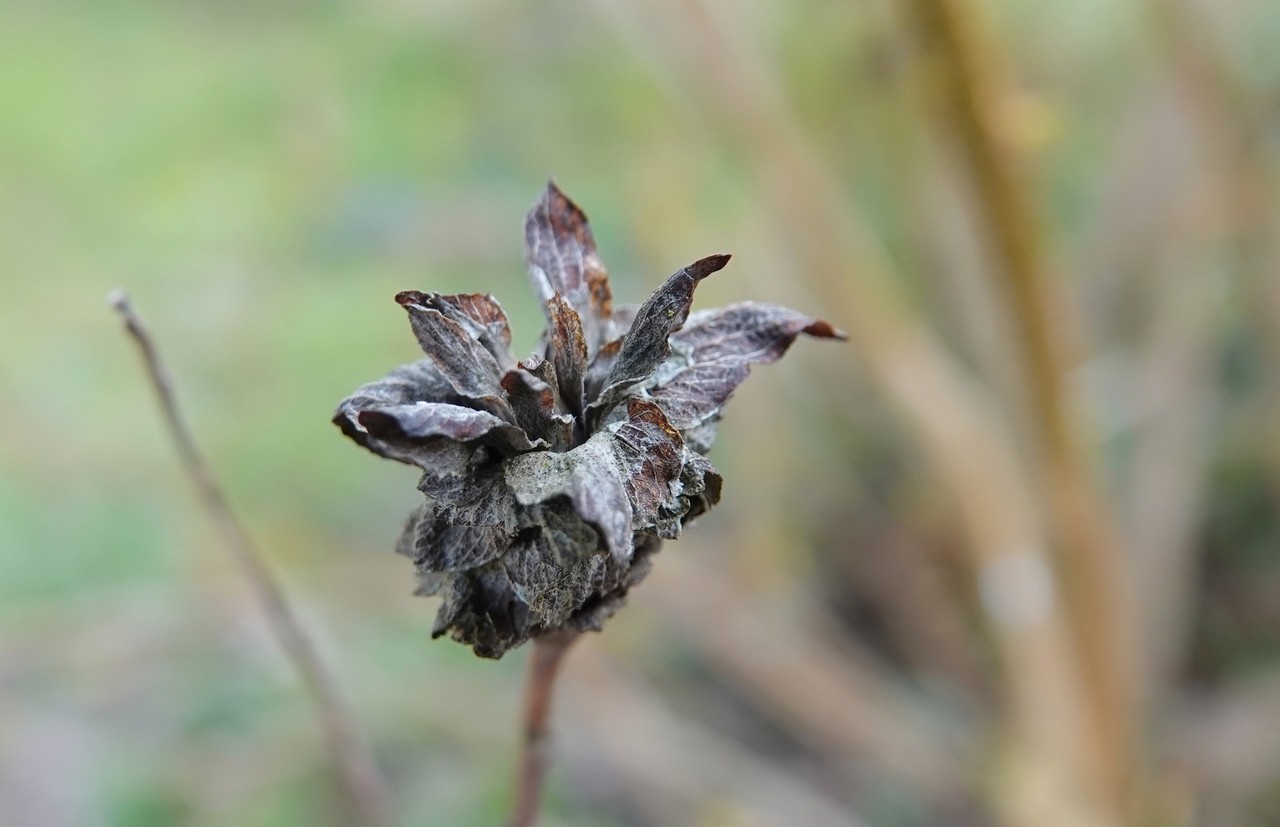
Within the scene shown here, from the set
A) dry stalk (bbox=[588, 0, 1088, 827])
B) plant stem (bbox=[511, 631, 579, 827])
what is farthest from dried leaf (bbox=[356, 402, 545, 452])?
dry stalk (bbox=[588, 0, 1088, 827])

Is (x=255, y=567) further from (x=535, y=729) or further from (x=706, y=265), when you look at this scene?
(x=706, y=265)

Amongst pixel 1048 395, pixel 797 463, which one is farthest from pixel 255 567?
pixel 797 463

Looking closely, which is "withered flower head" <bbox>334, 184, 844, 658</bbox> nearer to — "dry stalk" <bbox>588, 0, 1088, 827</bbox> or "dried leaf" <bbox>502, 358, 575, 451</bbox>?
"dried leaf" <bbox>502, 358, 575, 451</bbox>

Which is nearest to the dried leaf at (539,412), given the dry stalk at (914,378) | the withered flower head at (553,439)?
the withered flower head at (553,439)

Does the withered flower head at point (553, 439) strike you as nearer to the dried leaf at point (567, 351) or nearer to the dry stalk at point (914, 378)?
the dried leaf at point (567, 351)

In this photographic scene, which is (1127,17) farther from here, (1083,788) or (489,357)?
(489,357)

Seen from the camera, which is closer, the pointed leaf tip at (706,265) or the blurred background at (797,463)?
the pointed leaf tip at (706,265)
